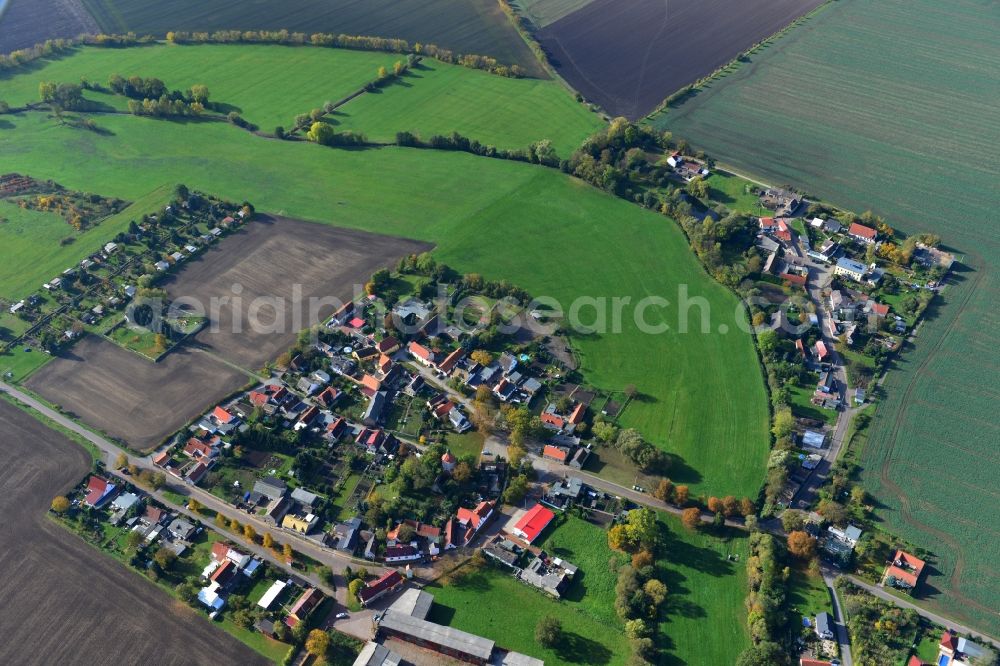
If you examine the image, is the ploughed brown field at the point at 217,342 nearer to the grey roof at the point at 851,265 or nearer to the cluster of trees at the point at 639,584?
the cluster of trees at the point at 639,584

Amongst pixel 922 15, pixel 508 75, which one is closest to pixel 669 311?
pixel 508 75

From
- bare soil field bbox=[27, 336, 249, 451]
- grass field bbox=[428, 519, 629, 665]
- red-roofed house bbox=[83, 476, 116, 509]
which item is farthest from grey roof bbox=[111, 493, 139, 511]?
grass field bbox=[428, 519, 629, 665]

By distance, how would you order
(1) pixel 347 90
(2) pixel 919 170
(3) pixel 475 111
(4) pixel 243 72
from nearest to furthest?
1. (2) pixel 919 170
2. (3) pixel 475 111
3. (1) pixel 347 90
4. (4) pixel 243 72

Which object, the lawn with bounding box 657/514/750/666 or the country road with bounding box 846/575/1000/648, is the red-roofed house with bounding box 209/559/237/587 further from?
the country road with bounding box 846/575/1000/648

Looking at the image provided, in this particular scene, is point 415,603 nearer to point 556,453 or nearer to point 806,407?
point 556,453

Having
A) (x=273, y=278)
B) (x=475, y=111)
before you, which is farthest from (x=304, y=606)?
(x=475, y=111)

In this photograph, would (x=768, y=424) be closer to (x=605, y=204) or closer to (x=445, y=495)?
(x=445, y=495)

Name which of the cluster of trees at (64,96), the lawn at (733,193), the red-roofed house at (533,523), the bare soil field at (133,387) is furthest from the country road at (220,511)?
the lawn at (733,193)
